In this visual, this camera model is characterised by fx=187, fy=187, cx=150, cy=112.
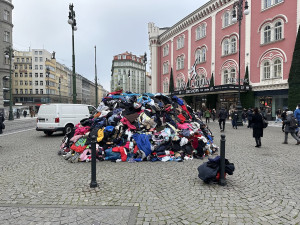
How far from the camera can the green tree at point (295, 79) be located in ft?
63.2

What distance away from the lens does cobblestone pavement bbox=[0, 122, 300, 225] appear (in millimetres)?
2896

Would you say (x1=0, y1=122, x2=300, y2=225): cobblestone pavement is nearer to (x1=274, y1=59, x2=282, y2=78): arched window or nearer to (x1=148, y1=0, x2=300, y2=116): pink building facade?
(x1=148, y1=0, x2=300, y2=116): pink building facade

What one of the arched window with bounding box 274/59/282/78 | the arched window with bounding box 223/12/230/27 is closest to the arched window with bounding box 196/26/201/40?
the arched window with bounding box 223/12/230/27

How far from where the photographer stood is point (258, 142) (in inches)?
327

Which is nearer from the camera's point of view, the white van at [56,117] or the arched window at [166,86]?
the white van at [56,117]

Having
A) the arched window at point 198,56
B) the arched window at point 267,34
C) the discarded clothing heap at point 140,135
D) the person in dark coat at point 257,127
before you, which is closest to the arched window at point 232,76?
the arched window at point 267,34

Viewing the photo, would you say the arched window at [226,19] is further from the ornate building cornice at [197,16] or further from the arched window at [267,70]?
the arched window at [267,70]

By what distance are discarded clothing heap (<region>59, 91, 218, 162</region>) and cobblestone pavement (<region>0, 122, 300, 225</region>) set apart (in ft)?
1.72

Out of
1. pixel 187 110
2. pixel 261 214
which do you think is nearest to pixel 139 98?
pixel 187 110

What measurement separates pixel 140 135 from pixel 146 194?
3083 millimetres

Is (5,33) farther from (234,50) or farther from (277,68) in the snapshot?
(277,68)

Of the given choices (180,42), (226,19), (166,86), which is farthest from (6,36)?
(226,19)

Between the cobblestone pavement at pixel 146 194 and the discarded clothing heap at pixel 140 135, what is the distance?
525mm

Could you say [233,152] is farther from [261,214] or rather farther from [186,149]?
[261,214]
